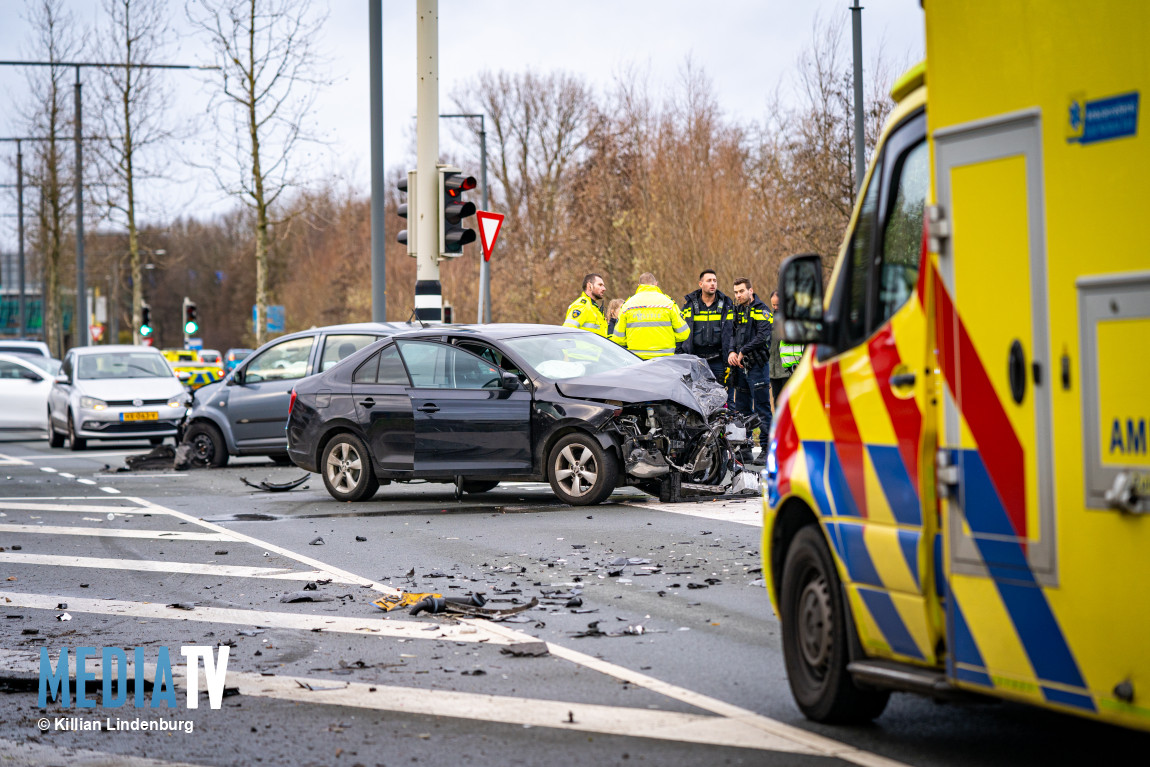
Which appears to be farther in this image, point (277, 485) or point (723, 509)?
point (277, 485)

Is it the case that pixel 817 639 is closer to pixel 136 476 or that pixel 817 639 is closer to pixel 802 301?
pixel 802 301

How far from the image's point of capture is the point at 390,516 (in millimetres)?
12664

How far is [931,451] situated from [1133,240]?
3.20 feet

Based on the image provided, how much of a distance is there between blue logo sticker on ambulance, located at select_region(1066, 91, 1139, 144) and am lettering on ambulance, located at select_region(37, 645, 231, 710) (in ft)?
13.1

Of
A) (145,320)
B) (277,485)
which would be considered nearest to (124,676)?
(277,485)

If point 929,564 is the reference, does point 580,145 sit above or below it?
above

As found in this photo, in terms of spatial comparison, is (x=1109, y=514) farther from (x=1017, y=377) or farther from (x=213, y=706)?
(x=213, y=706)

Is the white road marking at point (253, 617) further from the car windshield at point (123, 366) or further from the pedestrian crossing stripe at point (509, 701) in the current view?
the car windshield at point (123, 366)

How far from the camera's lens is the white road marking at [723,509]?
1157 centimetres

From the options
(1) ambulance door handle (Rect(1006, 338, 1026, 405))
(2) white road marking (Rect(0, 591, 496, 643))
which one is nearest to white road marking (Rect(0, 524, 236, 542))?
(2) white road marking (Rect(0, 591, 496, 643))

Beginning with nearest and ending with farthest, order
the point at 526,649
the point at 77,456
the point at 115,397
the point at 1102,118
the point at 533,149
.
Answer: the point at 1102,118 → the point at 526,649 → the point at 77,456 → the point at 115,397 → the point at 533,149

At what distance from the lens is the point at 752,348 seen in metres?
17.6

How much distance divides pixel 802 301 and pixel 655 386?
24.5 feet

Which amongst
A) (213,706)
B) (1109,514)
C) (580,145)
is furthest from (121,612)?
(580,145)
